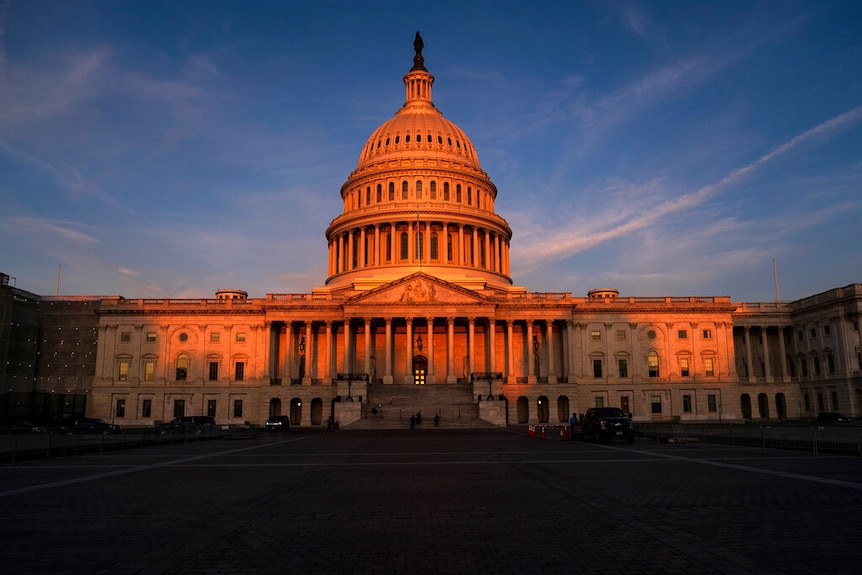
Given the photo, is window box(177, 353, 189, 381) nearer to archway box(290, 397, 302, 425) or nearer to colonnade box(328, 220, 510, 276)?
archway box(290, 397, 302, 425)

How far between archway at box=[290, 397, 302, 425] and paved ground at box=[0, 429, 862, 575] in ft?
193

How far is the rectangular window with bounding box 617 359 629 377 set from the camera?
287 ft

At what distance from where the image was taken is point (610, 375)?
8712 centimetres

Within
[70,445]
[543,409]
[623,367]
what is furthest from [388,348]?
[70,445]

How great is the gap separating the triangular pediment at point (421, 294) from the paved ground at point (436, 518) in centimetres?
5735

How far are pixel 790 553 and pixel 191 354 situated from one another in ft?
281

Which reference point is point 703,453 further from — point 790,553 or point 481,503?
point 790,553

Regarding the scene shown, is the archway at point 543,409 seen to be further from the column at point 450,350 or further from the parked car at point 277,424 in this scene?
the parked car at point 277,424

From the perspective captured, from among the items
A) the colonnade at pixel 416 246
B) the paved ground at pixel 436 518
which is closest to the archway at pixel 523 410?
the colonnade at pixel 416 246

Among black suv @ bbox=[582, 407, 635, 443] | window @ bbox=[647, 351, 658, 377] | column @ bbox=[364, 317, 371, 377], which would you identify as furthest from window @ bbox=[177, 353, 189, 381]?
black suv @ bbox=[582, 407, 635, 443]

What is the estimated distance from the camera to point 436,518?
1373 cm

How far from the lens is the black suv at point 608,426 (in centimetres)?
4022

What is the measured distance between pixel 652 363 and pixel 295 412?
4524 cm

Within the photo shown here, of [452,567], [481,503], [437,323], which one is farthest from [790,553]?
[437,323]
